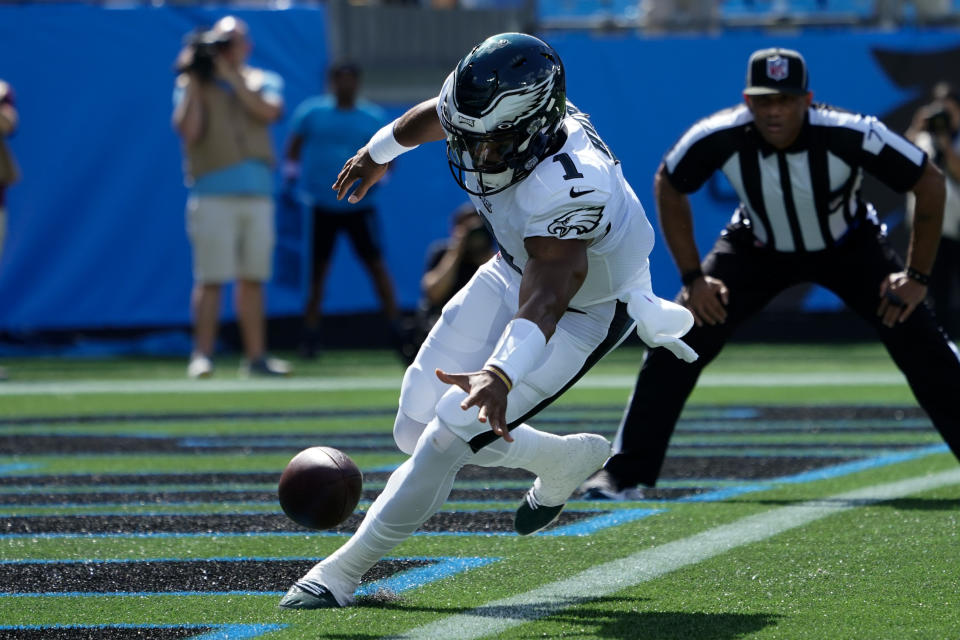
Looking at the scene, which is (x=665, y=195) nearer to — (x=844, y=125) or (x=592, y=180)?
(x=844, y=125)

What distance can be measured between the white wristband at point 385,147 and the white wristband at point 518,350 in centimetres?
110

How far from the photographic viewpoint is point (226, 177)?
31.6ft

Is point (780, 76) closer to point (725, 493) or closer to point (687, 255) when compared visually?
point (687, 255)

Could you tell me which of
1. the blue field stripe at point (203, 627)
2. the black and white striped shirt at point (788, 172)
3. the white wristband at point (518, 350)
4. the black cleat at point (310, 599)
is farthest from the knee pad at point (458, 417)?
the black and white striped shirt at point (788, 172)

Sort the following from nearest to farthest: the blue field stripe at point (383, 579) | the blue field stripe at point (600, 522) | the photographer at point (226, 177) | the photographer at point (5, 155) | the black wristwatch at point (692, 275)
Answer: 1. the blue field stripe at point (383, 579)
2. the blue field stripe at point (600, 522)
3. the black wristwatch at point (692, 275)
4. the photographer at point (226, 177)
5. the photographer at point (5, 155)

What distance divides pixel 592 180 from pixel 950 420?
6.48ft

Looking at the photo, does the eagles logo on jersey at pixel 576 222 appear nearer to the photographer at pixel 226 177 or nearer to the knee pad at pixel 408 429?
Result: the knee pad at pixel 408 429

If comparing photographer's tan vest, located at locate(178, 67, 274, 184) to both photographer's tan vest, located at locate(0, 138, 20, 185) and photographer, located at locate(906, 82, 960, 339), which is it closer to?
photographer's tan vest, located at locate(0, 138, 20, 185)

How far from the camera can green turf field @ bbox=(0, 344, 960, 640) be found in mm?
3494

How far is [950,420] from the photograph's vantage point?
16.7ft

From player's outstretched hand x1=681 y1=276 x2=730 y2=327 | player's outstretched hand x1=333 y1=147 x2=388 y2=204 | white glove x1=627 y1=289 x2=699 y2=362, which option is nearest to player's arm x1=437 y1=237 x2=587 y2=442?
white glove x1=627 y1=289 x2=699 y2=362

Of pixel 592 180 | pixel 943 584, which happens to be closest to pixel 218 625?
pixel 592 180

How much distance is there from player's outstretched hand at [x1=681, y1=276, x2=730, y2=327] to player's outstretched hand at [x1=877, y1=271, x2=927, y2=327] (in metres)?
0.50

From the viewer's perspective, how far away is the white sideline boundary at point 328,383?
361 inches
